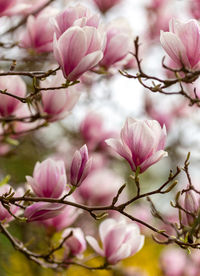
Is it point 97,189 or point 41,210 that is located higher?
point 41,210

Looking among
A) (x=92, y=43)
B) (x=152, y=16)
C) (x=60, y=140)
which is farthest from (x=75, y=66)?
(x=152, y=16)

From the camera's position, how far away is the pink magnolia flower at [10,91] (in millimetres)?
902

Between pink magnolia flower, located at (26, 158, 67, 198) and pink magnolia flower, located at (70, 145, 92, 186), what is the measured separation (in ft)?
0.21

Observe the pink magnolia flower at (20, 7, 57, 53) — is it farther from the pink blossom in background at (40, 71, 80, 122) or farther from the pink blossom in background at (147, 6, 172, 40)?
the pink blossom in background at (147, 6, 172, 40)

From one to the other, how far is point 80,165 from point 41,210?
0.37 ft

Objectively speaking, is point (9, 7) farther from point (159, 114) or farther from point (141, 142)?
point (159, 114)

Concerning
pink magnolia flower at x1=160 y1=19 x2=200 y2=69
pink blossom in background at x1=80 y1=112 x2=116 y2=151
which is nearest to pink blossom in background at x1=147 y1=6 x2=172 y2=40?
pink blossom in background at x1=80 y1=112 x2=116 y2=151

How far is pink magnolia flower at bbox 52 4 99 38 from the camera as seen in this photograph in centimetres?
74

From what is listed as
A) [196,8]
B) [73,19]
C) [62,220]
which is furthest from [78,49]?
[196,8]

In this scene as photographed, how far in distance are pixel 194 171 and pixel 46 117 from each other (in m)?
1.52

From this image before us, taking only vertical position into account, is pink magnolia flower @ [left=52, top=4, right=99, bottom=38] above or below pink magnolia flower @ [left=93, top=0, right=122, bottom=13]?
above

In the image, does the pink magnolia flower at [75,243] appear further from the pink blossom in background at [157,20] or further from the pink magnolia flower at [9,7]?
the pink blossom in background at [157,20]

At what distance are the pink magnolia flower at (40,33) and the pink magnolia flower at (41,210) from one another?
1.31 ft

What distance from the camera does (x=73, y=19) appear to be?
0.75m
